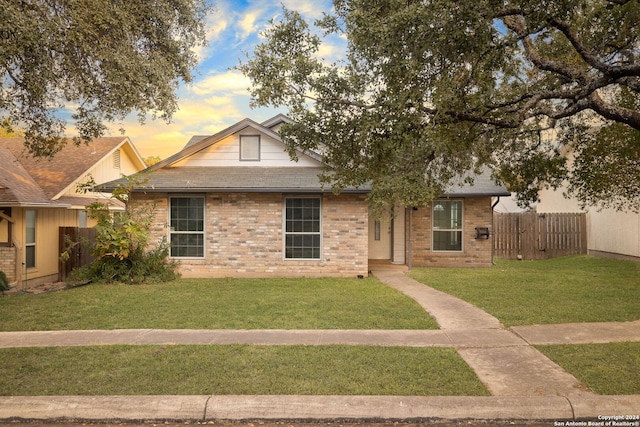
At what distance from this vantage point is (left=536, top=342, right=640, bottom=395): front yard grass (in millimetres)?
5227

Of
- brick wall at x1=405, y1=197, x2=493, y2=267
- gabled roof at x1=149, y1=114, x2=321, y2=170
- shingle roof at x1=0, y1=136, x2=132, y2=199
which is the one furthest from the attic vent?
brick wall at x1=405, y1=197, x2=493, y2=267

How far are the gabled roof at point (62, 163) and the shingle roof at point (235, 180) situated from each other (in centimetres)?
394

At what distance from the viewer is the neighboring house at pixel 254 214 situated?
14328mm

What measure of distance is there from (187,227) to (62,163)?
7498 millimetres

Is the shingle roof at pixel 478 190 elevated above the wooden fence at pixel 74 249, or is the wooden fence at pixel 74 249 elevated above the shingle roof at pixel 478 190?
the shingle roof at pixel 478 190

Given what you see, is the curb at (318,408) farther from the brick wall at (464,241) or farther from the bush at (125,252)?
the brick wall at (464,241)

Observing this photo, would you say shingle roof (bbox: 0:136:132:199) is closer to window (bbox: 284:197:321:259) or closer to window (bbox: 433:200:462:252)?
window (bbox: 284:197:321:259)

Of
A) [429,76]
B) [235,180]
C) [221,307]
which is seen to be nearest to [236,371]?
[221,307]

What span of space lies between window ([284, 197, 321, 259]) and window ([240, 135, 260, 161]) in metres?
1.95

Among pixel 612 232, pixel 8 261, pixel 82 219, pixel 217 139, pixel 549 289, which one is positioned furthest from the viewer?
pixel 612 232

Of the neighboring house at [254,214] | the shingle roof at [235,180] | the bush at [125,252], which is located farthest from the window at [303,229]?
the bush at [125,252]

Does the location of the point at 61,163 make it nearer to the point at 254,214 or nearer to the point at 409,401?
the point at 254,214

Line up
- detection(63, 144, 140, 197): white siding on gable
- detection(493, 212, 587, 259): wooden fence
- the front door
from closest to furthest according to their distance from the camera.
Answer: the front door → detection(63, 144, 140, 197): white siding on gable → detection(493, 212, 587, 259): wooden fence

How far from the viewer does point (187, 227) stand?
48.3 feet
